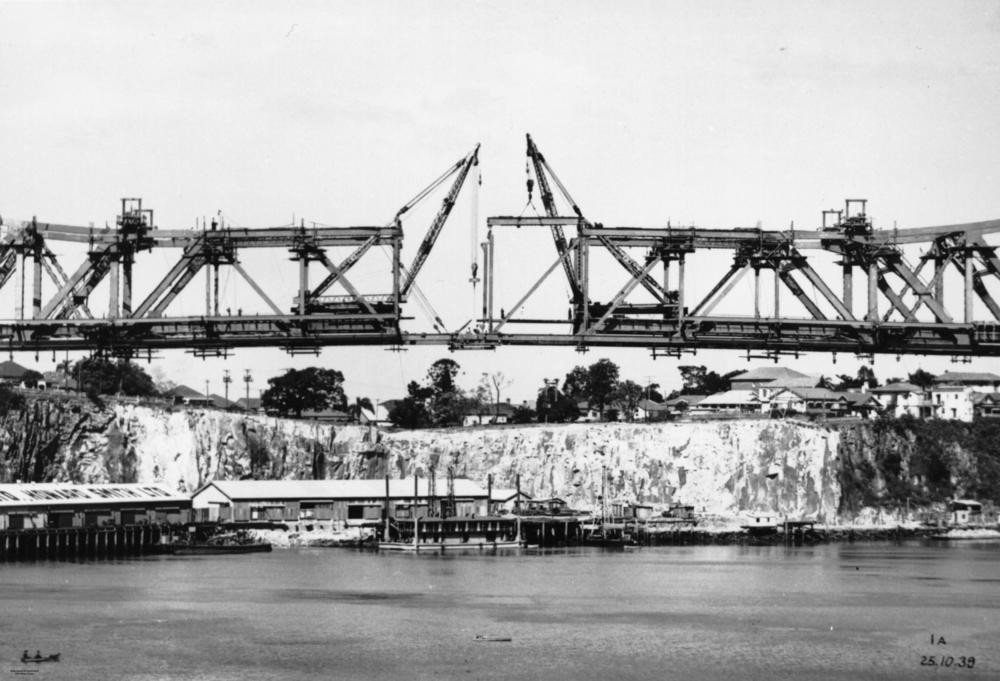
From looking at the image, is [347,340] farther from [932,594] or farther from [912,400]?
[912,400]

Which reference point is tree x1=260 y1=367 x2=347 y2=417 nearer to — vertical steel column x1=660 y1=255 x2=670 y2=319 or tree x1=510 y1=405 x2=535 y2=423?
tree x1=510 y1=405 x2=535 y2=423

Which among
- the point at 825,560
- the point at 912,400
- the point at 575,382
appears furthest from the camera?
the point at 575,382

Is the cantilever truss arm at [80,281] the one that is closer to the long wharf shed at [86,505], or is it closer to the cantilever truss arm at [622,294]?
the cantilever truss arm at [622,294]

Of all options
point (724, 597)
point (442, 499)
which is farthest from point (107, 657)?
point (442, 499)

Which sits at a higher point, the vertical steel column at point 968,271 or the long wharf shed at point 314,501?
the vertical steel column at point 968,271

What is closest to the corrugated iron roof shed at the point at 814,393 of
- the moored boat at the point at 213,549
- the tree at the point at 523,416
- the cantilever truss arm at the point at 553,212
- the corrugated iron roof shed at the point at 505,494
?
the tree at the point at 523,416

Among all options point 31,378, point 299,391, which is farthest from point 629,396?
point 31,378
